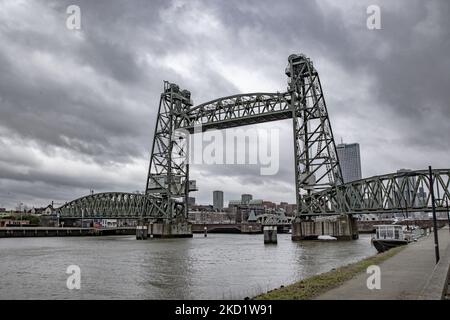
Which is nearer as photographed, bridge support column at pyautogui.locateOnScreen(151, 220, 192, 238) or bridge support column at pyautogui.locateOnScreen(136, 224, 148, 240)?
bridge support column at pyautogui.locateOnScreen(136, 224, 148, 240)

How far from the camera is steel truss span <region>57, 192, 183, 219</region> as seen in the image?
8575 centimetres

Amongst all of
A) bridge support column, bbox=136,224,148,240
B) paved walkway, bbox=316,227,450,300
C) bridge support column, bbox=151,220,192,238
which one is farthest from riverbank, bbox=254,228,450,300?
bridge support column, bbox=151,220,192,238

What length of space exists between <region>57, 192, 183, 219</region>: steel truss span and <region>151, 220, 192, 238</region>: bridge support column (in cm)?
204

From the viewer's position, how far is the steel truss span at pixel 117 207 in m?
85.8

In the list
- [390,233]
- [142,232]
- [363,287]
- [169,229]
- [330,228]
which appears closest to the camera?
[363,287]

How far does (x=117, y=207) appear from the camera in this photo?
108m

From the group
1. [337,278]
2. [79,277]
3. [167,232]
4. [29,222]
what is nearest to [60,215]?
[29,222]

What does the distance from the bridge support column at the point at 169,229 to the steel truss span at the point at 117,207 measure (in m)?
2.04

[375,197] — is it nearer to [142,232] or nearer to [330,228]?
[330,228]

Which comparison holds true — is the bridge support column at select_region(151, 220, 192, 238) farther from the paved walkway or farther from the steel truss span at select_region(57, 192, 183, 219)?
the paved walkway

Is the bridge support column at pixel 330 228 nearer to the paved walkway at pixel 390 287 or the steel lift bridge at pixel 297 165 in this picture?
the steel lift bridge at pixel 297 165

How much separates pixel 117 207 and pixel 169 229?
3149 centimetres

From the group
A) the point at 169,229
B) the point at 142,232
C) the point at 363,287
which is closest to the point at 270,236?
the point at 169,229

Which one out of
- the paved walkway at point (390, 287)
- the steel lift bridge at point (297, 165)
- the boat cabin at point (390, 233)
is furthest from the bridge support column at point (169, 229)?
the paved walkway at point (390, 287)
